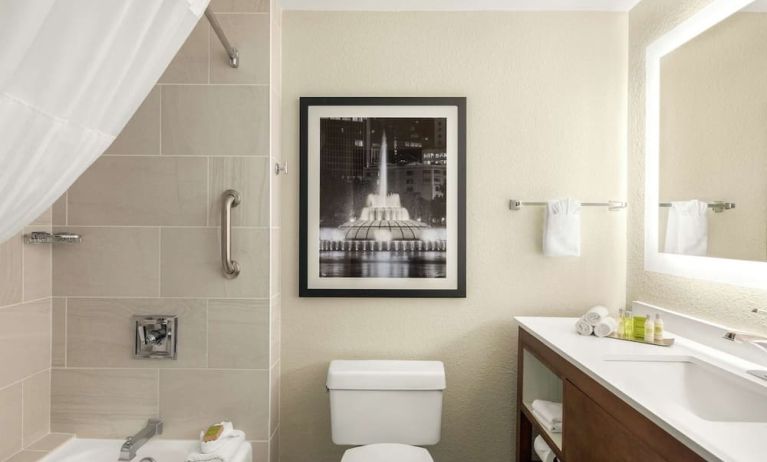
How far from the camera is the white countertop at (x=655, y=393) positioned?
0.91m

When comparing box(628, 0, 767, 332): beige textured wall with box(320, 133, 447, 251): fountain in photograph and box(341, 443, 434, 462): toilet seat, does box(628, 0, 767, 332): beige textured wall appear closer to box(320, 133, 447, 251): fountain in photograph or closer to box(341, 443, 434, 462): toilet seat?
box(320, 133, 447, 251): fountain in photograph

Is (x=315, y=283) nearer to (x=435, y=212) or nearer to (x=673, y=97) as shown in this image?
(x=435, y=212)

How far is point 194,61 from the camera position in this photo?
1934 millimetres

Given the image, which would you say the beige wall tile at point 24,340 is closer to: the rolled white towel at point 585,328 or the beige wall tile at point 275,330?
the beige wall tile at point 275,330

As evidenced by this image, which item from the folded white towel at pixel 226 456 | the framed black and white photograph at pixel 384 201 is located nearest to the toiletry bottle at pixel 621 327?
the framed black and white photograph at pixel 384 201

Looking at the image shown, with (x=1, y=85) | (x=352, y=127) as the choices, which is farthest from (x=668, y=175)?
(x=1, y=85)

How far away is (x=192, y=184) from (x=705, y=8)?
2046 millimetres

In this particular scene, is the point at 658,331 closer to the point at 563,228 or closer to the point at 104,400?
the point at 563,228

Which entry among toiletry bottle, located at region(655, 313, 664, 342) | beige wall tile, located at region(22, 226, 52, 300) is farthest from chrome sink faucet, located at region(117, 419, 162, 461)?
toiletry bottle, located at region(655, 313, 664, 342)

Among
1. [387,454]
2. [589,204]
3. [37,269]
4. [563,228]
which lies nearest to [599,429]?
[387,454]

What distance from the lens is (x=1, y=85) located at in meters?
0.53

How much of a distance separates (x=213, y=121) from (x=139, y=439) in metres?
1.30

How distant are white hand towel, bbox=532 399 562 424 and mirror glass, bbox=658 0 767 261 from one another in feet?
2.50

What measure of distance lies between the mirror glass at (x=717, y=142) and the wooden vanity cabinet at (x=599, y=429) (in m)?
0.66
